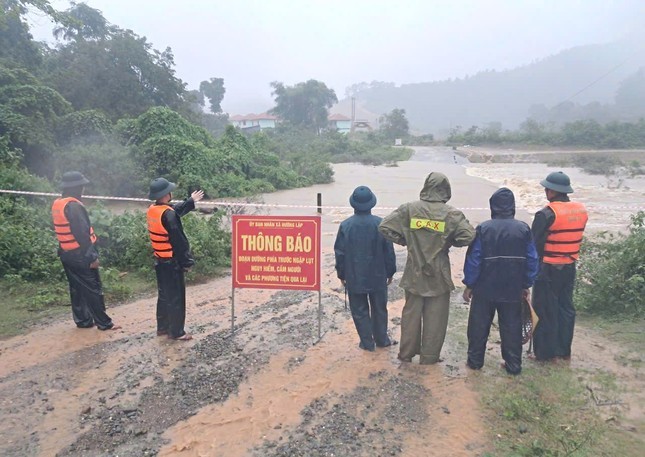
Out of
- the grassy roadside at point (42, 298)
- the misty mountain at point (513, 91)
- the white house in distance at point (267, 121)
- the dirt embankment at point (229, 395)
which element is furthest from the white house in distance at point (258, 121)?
the dirt embankment at point (229, 395)

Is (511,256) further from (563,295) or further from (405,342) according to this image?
(405,342)

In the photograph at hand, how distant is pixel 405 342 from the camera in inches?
184

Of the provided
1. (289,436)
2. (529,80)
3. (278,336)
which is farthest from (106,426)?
(529,80)

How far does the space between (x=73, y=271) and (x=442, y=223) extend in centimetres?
415

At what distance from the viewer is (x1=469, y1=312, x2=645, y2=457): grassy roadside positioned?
338 cm

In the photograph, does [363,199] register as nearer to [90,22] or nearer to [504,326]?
[504,326]

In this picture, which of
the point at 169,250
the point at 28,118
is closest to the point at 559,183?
the point at 169,250

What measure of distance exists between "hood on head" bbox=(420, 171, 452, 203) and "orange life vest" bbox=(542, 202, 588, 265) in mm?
1056

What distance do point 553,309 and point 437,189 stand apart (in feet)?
5.47

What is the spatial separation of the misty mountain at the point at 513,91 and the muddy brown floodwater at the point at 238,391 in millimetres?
144296

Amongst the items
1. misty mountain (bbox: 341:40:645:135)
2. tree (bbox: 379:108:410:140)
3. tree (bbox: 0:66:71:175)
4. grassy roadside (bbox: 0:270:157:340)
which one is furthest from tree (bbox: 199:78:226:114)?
misty mountain (bbox: 341:40:645:135)

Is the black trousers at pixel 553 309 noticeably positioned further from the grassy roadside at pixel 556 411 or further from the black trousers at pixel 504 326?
the black trousers at pixel 504 326

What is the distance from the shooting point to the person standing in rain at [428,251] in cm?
430

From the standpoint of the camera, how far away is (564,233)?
14.8 ft
